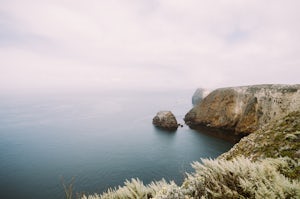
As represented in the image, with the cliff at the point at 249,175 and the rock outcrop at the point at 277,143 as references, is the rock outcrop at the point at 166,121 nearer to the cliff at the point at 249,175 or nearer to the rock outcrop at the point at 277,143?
the rock outcrop at the point at 277,143

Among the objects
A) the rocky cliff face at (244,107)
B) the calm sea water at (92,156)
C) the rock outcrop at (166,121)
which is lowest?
the calm sea water at (92,156)

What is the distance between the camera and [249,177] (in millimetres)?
3369

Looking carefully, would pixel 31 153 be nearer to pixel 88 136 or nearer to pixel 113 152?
pixel 88 136

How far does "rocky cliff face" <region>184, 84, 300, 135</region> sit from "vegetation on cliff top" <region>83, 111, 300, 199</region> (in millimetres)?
33440

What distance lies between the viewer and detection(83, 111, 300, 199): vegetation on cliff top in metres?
2.93

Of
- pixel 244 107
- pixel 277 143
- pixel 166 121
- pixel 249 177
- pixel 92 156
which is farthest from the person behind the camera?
pixel 166 121

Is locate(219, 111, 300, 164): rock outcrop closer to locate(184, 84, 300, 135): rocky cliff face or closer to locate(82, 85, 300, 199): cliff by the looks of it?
locate(82, 85, 300, 199): cliff

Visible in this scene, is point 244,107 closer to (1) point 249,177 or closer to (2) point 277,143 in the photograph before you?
(2) point 277,143

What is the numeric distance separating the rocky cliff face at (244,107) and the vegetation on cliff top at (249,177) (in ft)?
110

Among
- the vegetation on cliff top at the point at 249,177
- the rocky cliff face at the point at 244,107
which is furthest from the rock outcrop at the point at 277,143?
the rocky cliff face at the point at 244,107

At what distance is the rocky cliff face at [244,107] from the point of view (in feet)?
122

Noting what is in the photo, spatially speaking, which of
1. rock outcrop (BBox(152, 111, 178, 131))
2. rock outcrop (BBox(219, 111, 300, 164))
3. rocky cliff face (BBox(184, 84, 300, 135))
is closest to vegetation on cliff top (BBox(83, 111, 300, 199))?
rock outcrop (BBox(219, 111, 300, 164))

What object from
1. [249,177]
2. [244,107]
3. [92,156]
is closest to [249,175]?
[249,177]

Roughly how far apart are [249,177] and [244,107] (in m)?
47.6
